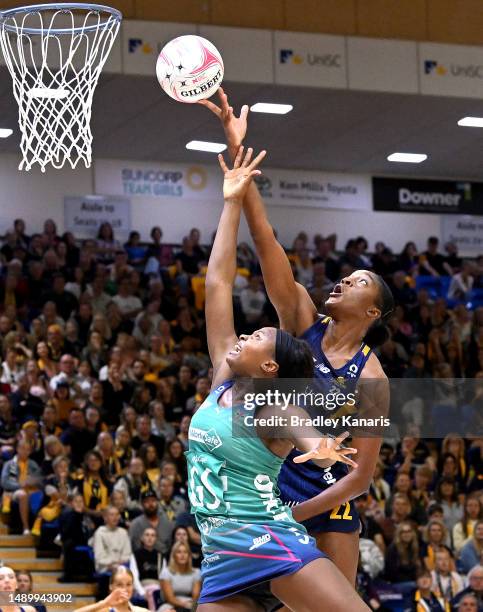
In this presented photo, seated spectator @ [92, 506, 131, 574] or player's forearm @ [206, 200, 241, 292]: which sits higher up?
player's forearm @ [206, 200, 241, 292]

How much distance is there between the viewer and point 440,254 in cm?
2227

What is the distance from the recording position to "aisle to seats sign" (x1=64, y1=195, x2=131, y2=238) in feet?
69.0

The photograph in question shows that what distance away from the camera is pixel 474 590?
1258 centimetres

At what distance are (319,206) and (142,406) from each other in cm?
A: 847

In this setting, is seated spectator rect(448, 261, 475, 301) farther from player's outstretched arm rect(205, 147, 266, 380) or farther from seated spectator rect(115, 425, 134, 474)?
player's outstretched arm rect(205, 147, 266, 380)

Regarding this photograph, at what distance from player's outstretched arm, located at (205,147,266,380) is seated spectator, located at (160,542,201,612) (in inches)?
279

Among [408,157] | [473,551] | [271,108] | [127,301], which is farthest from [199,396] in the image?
[408,157]

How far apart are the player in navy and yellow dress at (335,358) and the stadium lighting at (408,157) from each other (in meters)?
15.6

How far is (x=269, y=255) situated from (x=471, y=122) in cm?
1374

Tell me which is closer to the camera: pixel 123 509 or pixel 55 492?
pixel 55 492

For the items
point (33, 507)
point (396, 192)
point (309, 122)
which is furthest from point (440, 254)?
point (33, 507)

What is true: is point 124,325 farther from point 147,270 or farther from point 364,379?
point 364,379

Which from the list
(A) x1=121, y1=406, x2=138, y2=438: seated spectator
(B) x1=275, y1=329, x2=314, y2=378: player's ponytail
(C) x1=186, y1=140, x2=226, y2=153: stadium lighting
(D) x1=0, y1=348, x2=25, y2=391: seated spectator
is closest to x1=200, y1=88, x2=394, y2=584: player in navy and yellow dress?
(B) x1=275, y1=329, x2=314, y2=378: player's ponytail

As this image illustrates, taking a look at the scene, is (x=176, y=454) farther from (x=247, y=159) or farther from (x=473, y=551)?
(x=247, y=159)
